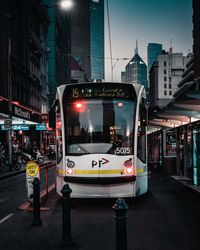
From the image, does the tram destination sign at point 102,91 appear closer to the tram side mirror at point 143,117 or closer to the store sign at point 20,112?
the tram side mirror at point 143,117

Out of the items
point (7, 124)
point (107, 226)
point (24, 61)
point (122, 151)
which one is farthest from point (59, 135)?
point (24, 61)

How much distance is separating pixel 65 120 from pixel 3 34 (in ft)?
99.1

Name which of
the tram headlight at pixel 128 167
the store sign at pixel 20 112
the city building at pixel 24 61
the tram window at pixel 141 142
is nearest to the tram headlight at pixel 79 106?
the tram window at pixel 141 142

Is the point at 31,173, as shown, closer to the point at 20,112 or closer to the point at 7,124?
the point at 7,124

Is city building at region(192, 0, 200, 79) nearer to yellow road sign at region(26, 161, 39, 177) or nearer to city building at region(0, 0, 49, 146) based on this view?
city building at region(0, 0, 49, 146)

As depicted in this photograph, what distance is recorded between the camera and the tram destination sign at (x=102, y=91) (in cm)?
1088

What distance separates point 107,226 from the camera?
8297 millimetres

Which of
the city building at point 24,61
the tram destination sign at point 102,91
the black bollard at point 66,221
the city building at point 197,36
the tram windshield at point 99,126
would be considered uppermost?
the city building at point 197,36

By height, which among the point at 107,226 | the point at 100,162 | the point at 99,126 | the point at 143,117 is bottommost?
the point at 107,226

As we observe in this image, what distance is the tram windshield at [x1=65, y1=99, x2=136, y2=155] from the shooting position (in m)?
10.5

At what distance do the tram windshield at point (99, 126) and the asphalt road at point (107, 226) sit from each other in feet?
5.25

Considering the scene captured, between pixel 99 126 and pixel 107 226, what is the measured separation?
10.2ft

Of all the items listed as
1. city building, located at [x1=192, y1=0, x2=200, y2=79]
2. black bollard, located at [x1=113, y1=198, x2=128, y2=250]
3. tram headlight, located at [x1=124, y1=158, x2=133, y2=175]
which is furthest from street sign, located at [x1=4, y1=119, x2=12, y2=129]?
city building, located at [x1=192, y1=0, x2=200, y2=79]

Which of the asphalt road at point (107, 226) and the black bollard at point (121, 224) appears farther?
the asphalt road at point (107, 226)
